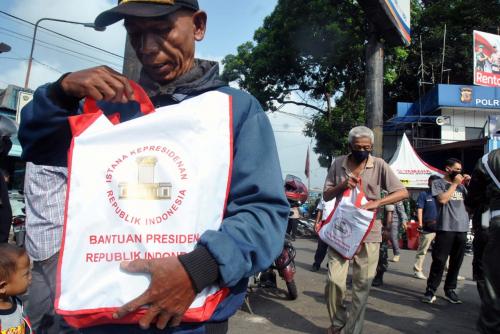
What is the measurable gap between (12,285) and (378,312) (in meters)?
4.12

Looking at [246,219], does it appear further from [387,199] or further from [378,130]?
[378,130]

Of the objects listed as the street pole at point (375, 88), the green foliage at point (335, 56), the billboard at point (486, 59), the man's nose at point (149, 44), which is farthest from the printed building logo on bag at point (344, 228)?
the billboard at point (486, 59)

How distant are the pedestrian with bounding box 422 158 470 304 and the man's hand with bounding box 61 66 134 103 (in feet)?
17.6

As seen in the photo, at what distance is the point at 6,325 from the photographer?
2428 millimetres

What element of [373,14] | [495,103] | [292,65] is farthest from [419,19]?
[373,14]

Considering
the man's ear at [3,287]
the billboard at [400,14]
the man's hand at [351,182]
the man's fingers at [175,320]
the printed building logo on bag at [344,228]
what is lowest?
the man's ear at [3,287]

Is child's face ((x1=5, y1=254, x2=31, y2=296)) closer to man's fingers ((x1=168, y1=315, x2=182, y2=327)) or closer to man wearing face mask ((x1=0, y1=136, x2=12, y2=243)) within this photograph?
man wearing face mask ((x1=0, y1=136, x2=12, y2=243))

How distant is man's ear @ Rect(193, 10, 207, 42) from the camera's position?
1489 millimetres

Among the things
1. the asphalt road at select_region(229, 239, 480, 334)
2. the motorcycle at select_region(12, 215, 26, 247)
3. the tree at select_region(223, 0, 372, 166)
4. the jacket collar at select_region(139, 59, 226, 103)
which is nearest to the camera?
the jacket collar at select_region(139, 59, 226, 103)

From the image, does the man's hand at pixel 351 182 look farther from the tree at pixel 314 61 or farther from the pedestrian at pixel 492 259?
the tree at pixel 314 61

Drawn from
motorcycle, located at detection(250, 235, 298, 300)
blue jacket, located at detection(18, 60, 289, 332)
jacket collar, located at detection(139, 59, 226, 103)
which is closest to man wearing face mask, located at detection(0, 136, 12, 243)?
blue jacket, located at detection(18, 60, 289, 332)

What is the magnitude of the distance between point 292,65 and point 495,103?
9.10m

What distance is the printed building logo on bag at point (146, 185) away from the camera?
1.18 metres

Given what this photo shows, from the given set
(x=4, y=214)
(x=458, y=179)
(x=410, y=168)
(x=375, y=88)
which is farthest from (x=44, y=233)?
(x=410, y=168)
